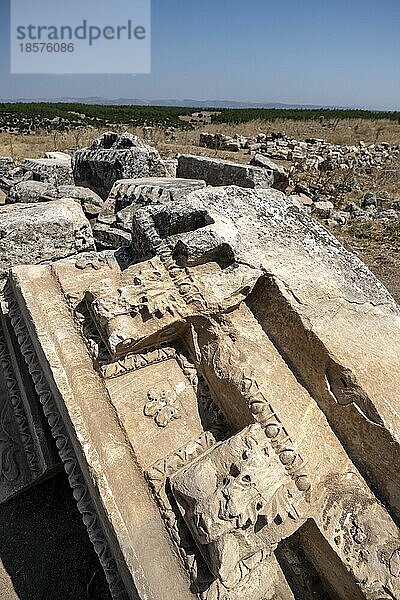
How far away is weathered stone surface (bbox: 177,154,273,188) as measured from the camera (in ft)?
20.0

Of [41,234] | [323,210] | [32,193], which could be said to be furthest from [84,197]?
[323,210]

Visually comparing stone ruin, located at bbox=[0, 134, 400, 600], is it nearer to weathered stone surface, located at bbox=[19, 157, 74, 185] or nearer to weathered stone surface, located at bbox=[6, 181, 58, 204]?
weathered stone surface, located at bbox=[6, 181, 58, 204]

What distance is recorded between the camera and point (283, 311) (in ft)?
8.30

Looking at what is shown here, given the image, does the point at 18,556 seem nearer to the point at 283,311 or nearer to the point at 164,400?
the point at 164,400

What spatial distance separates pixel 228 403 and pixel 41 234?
7.64 feet

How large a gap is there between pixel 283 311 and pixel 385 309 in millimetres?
582

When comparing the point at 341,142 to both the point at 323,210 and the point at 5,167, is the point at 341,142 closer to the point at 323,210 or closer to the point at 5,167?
the point at 323,210

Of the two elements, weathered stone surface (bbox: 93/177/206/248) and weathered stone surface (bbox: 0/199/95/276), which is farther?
weathered stone surface (bbox: 93/177/206/248)

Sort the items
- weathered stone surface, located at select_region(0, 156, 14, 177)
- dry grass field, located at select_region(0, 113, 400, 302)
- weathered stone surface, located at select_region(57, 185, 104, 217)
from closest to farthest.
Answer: weathered stone surface, located at select_region(57, 185, 104, 217)
dry grass field, located at select_region(0, 113, 400, 302)
weathered stone surface, located at select_region(0, 156, 14, 177)

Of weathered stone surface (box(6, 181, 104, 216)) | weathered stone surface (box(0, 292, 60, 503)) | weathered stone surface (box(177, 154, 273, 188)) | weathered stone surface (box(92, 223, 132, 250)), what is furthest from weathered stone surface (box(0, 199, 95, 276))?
weathered stone surface (box(177, 154, 273, 188))

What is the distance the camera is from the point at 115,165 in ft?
20.7

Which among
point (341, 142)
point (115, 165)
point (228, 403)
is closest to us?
point (228, 403)

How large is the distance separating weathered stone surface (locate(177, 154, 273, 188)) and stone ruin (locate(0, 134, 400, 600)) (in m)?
2.93

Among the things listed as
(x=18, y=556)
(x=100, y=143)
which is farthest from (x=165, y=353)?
(x=100, y=143)
